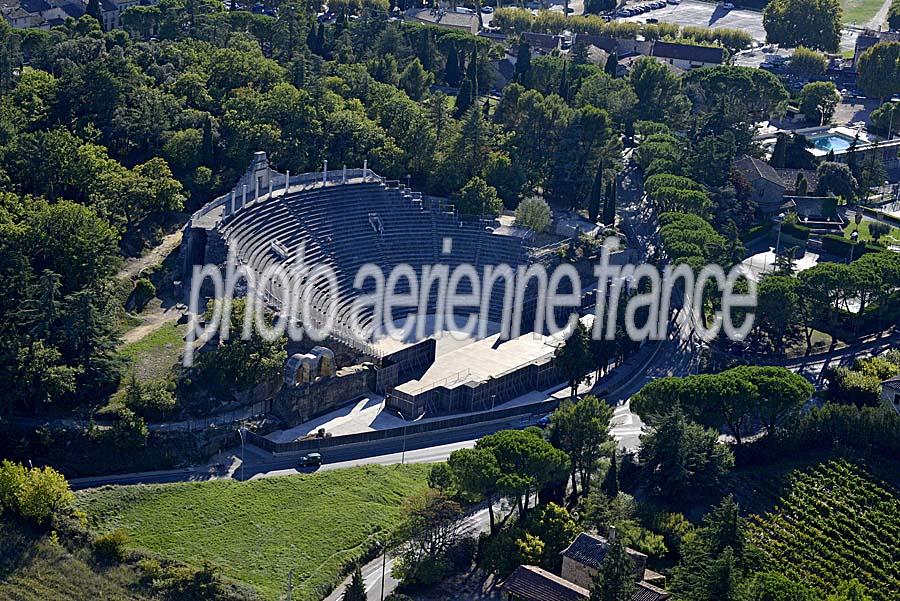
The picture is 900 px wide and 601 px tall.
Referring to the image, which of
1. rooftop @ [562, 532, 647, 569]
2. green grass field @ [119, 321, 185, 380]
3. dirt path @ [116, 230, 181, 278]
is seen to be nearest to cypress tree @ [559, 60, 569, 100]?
dirt path @ [116, 230, 181, 278]

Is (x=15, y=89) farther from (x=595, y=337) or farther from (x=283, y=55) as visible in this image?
(x=595, y=337)

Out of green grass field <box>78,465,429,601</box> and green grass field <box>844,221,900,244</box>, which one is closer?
green grass field <box>78,465,429,601</box>

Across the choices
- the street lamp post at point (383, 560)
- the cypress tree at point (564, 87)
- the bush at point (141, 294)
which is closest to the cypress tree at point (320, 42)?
the cypress tree at point (564, 87)

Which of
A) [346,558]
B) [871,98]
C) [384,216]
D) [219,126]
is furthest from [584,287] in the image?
[871,98]

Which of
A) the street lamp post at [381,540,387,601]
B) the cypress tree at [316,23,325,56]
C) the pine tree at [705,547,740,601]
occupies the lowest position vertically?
the street lamp post at [381,540,387,601]

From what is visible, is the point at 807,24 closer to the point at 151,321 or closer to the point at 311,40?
the point at 311,40

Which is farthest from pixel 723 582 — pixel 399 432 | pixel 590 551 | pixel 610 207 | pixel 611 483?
pixel 610 207

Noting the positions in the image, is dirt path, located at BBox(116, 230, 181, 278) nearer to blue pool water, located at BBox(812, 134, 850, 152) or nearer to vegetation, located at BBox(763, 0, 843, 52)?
blue pool water, located at BBox(812, 134, 850, 152)
